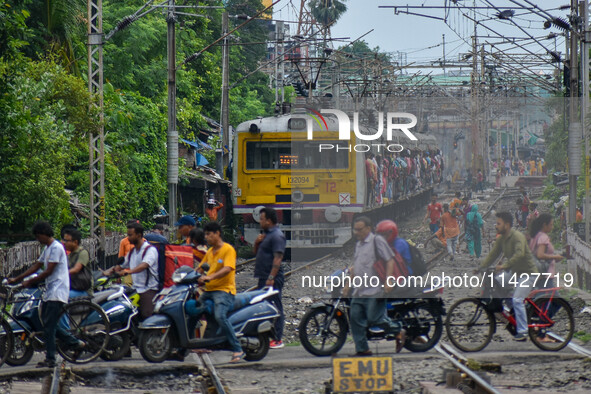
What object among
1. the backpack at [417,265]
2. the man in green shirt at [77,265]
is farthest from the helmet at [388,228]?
the man in green shirt at [77,265]

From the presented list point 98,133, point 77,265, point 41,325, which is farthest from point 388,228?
point 98,133

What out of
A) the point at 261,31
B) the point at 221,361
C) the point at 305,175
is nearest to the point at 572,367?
the point at 221,361

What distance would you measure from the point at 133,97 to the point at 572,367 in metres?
18.4

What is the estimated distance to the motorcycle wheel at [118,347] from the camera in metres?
9.91

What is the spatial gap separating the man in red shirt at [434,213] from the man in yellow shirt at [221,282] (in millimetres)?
2605

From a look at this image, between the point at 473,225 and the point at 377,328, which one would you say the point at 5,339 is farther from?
the point at 473,225

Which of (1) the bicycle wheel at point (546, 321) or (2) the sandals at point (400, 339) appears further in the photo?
(1) the bicycle wheel at point (546, 321)

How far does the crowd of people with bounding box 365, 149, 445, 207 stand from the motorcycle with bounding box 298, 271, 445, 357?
1784 mm

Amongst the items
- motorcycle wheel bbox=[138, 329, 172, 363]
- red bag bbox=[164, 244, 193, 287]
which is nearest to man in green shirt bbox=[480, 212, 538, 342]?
red bag bbox=[164, 244, 193, 287]

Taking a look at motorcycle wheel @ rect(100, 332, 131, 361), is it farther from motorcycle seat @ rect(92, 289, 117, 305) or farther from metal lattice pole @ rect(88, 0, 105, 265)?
metal lattice pole @ rect(88, 0, 105, 265)

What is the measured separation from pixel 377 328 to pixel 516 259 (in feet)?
5.59

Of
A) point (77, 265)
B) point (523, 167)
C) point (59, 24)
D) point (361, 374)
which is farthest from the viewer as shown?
point (59, 24)

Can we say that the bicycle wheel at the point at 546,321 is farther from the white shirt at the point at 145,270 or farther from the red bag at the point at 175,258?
the white shirt at the point at 145,270

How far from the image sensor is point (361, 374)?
776cm
